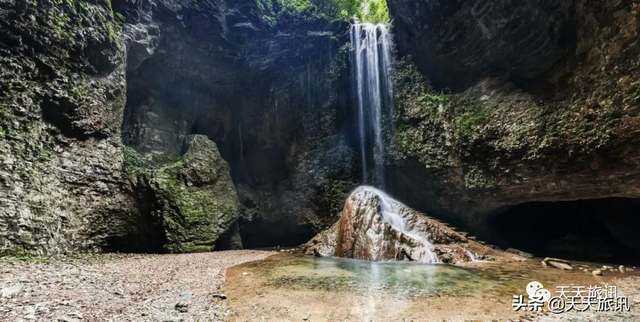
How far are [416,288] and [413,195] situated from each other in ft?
28.7

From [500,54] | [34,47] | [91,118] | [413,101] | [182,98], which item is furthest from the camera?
[182,98]

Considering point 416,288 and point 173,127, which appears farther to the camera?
point 173,127

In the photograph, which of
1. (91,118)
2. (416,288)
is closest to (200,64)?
(91,118)

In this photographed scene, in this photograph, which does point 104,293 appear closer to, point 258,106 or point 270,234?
point 270,234

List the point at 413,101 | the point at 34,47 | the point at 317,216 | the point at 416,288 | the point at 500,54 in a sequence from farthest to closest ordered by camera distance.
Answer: the point at 317,216 → the point at 413,101 → the point at 500,54 → the point at 34,47 → the point at 416,288

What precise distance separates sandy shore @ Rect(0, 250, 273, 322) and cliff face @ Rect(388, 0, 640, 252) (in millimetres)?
10003

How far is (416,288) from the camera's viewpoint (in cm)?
582

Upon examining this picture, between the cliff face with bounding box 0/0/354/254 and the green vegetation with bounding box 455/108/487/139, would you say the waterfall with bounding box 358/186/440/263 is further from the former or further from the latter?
the green vegetation with bounding box 455/108/487/139

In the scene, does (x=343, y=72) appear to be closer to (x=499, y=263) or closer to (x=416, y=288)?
(x=499, y=263)

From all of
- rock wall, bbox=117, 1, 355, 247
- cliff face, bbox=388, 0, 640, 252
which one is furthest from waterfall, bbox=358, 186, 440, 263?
rock wall, bbox=117, 1, 355, 247

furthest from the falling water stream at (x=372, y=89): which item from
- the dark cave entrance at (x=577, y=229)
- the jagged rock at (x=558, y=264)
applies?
the jagged rock at (x=558, y=264)

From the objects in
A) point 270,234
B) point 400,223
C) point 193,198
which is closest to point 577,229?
point 400,223

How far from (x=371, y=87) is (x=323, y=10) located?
6.22 m

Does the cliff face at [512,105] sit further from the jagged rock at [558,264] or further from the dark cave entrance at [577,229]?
the jagged rock at [558,264]
